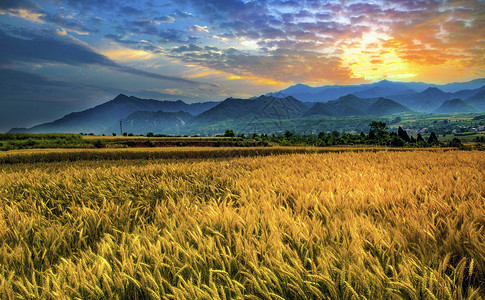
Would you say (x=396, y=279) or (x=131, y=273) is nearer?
(x=396, y=279)

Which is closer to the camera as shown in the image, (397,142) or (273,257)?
(273,257)

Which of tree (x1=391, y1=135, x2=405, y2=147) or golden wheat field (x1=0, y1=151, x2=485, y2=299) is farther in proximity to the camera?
tree (x1=391, y1=135, x2=405, y2=147)

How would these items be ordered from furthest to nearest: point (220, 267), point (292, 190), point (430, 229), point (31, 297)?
1. point (292, 190)
2. point (430, 229)
3. point (220, 267)
4. point (31, 297)

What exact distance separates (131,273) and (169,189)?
385cm

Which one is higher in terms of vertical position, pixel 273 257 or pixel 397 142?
pixel 273 257

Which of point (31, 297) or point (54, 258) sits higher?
point (31, 297)

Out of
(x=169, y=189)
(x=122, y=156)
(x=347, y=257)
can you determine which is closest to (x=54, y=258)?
(x=169, y=189)

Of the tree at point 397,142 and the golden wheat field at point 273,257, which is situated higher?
the golden wheat field at point 273,257

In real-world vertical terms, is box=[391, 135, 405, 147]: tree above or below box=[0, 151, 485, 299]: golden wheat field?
below

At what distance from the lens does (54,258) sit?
9.55 feet

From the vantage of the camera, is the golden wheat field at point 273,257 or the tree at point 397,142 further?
the tree at point 397,142

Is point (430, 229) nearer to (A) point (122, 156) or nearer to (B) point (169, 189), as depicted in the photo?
(B) point (169, 189)

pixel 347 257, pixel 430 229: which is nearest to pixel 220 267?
pixel 347 257

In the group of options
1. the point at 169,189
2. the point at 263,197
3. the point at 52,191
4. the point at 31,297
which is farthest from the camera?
the point at 52,191
